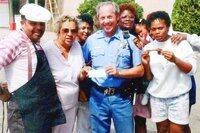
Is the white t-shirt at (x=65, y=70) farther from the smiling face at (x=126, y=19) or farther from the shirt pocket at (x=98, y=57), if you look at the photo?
the smiling face at (x=126, y=19)

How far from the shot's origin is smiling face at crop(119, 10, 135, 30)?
4031mm

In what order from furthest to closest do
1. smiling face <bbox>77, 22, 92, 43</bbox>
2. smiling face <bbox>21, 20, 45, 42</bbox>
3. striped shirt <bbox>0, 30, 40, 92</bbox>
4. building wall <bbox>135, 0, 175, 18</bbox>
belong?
1. building wall <bbox>135, 0, 175, 18</bbox>
2. smiling face <bbox>77, 22, 92, 43</bbox>
3. smiling face <bbox>21, 20, 45, 42</bbox>
4. striped shirt <bbox>0, 30, 40, 92</bbox>

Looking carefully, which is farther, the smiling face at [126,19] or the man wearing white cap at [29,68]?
the smiling face at [126,19]

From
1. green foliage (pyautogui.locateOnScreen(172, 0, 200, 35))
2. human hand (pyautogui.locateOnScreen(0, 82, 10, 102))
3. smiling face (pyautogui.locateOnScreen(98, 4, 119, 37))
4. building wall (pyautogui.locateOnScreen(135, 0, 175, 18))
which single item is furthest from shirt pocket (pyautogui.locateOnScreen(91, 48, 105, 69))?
building wall (pyautogui.locateOnScreen(135, 0, 175, 18))

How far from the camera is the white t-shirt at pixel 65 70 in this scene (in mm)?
3455

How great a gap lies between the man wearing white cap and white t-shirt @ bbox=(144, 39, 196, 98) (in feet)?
3.55

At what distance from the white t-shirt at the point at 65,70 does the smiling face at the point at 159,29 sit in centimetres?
77

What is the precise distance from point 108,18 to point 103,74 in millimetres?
534

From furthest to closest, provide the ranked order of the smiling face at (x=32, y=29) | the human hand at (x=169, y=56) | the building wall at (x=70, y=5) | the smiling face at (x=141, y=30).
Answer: the building wall at (x=70, y=5), the smiling face at (x=141, y=30), the human hand at (x=169, y=56), the smiling face at (x=32, y=29)

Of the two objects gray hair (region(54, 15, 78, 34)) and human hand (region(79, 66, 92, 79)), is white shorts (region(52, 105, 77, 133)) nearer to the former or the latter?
human hand (region(79, 66, 92, 79))

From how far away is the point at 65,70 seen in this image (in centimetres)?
351

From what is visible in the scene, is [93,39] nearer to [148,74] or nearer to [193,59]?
[148,74]

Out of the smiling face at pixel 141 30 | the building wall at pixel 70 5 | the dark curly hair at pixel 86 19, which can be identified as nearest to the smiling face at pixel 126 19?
the smiling face at pixel 141 30

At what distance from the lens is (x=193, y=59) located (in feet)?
11.7
